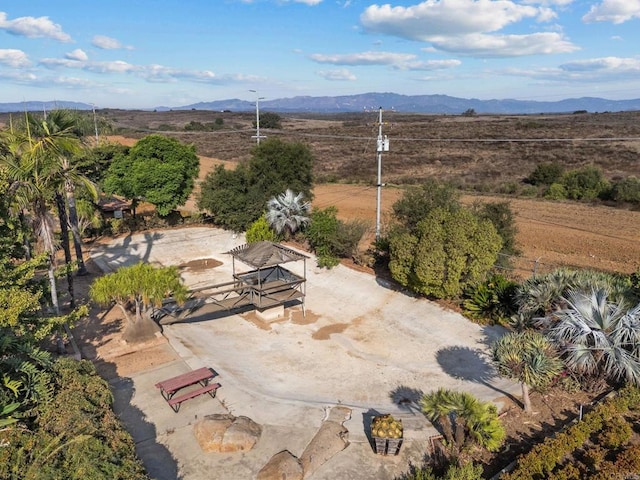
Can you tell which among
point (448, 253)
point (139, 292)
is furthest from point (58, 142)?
point (448, 253)

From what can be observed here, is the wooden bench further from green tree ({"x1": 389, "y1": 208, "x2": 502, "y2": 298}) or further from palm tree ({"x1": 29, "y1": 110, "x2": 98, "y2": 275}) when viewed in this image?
green tree ({"x1": 389, "y1": 208, "x2": 502, "y2": 298})

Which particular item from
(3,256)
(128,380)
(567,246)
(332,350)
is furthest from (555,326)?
(567,246)

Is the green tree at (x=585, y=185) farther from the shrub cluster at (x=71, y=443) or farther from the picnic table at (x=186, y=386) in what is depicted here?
the shrub cluster at (x=71, y=443)

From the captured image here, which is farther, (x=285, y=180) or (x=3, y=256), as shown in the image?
(x=285, y=180)

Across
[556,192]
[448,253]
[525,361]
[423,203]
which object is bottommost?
[525,361]

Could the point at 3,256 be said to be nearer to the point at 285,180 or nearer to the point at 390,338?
the point at 390,338

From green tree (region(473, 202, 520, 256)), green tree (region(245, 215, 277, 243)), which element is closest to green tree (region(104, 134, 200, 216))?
green tree (region(245, 215, 277, 243))

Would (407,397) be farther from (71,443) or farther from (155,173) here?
(155,173)

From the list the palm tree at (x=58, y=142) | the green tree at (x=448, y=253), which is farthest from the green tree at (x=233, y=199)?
the green tree at (x=448, y=253)
